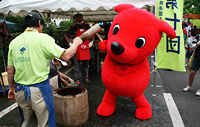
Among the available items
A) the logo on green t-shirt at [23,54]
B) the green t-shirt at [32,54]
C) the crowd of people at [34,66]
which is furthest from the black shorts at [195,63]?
the logo on green t-shirt at [23,54]

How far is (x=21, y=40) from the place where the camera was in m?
1.94

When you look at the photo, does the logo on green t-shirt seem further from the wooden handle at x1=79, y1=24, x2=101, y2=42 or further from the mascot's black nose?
the mascot's black nose

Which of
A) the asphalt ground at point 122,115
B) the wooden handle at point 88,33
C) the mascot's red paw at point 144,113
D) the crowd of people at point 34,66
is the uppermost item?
the wooden handle at point 88,33

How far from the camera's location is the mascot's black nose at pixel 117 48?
Result: 230 cm

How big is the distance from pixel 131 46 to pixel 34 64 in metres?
1.35

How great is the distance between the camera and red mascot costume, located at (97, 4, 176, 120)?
247 cm

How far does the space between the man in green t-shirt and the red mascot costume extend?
2.55ft

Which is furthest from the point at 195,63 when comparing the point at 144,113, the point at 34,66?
the point at 34,66

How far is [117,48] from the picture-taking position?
7.54 feet

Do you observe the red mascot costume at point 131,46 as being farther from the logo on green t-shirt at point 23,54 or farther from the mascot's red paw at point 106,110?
the logo on green t-shirt at point 23,54

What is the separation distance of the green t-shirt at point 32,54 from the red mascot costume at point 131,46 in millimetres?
862

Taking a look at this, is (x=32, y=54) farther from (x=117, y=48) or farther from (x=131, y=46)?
(x=131, y=46)

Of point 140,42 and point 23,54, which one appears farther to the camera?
point 140,42

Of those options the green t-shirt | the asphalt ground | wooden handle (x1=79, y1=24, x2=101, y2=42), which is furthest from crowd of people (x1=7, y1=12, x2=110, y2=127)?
the asphalt ground
